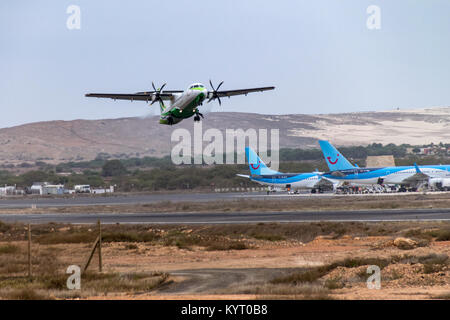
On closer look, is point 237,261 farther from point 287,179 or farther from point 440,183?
point 287,179

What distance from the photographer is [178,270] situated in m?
32.5

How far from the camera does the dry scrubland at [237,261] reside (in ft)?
80.9

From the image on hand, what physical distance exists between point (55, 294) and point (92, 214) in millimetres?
55875

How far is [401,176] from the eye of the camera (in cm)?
11212

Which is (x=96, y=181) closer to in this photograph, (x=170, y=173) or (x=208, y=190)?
(x=170, y=173)

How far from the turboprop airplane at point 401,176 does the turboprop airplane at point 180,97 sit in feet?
173

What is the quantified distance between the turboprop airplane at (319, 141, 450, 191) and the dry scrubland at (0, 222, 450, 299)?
59.8 meters

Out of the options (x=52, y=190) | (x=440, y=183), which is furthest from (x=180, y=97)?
(x=52, y=190)

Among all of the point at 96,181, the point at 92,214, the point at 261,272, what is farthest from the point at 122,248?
the point at 96,181

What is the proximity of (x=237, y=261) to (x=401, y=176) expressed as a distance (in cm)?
8094
